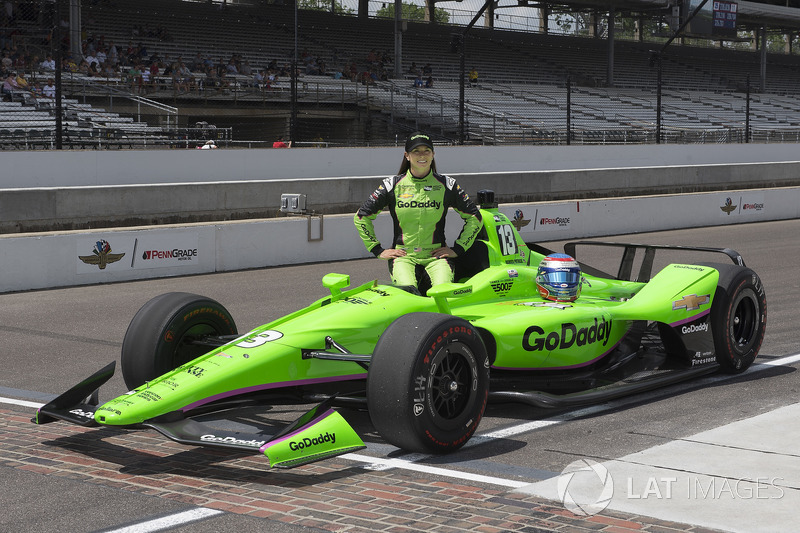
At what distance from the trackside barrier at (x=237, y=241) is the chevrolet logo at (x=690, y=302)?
27.3 ft

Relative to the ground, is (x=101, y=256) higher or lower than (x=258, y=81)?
lower

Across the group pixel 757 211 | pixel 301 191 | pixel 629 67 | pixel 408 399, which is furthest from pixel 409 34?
pixel 408 399

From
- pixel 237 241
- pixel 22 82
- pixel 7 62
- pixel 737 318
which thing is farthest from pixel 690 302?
pixel 7 62

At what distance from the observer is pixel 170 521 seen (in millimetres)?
4707

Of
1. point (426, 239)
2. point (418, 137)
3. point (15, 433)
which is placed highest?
point (418, 137)

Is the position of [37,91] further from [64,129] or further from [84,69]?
[84,69]

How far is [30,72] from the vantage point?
22.1m

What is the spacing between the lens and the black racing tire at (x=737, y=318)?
7.90 metres

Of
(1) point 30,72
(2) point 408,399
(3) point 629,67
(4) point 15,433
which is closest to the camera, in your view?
(2) point 408,399

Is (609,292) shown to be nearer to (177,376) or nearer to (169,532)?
(177,376)

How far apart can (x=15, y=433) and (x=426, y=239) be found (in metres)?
3.17

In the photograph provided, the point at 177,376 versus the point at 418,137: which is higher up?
the point at 418,137

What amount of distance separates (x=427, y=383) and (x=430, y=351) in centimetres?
18

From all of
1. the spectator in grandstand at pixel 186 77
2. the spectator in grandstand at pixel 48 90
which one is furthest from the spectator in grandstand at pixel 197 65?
the spectator in grandstand at pixel 48 90
